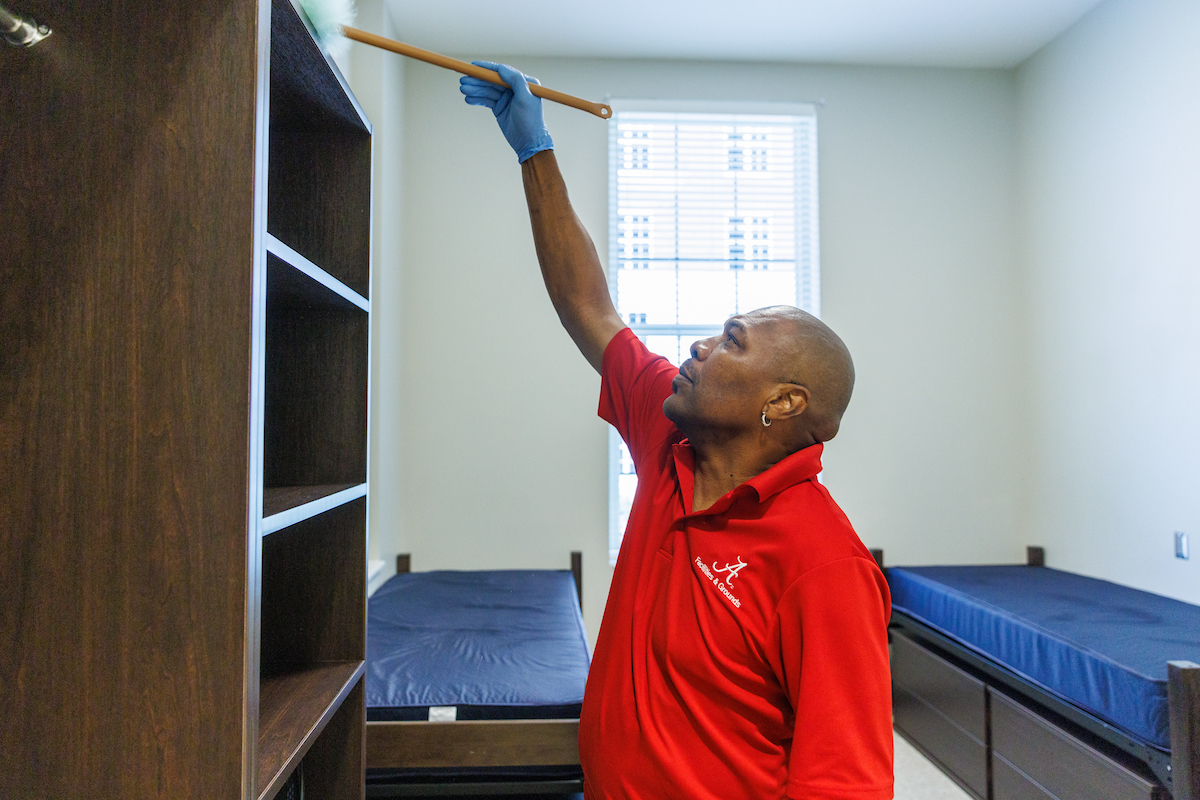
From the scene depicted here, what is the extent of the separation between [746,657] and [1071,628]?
1.81m

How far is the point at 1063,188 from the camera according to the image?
3.32m

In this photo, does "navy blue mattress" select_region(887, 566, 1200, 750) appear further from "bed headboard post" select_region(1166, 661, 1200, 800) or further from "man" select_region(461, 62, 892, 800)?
"man" select_region(461, 62, 892, 800)

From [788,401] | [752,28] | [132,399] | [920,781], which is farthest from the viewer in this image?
[752,28]

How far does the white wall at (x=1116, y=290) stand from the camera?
2.69 meters

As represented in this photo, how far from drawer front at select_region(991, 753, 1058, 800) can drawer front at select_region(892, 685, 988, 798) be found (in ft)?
0.12

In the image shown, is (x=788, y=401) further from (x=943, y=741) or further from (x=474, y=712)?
(x=943, y=741)

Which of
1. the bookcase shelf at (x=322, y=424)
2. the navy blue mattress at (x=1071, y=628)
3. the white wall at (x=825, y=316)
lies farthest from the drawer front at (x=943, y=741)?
the bookcase shelf at (x=322, y=424)

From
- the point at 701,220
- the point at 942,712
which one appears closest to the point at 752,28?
the point at 701,220

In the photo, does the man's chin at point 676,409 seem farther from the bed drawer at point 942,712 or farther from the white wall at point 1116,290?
the white wall at point 1116,290

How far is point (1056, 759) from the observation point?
215 centimetres

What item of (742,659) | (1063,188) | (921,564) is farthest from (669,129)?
(742,659)

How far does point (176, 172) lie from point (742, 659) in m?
0.88

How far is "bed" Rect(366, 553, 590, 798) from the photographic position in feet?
5.54

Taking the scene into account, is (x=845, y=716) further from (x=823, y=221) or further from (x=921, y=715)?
(x=823, y=221)
